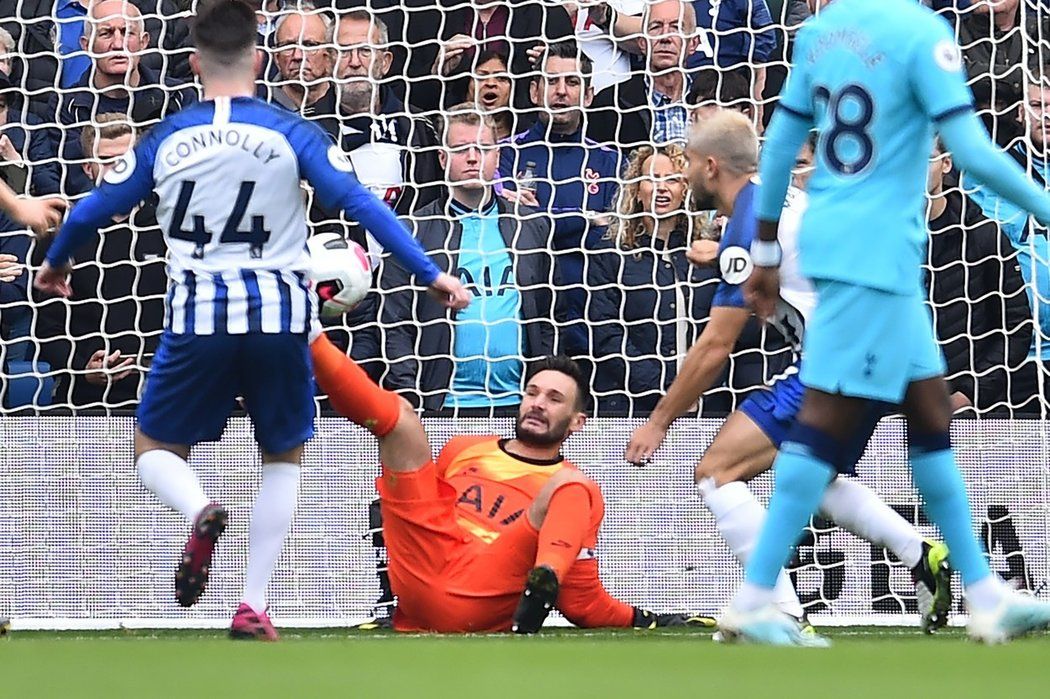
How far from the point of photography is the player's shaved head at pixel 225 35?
587 cm

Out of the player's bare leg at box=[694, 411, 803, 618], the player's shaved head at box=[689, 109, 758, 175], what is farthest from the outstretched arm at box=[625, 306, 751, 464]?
the player's shaved head at box=[689, 109, 758, 175]

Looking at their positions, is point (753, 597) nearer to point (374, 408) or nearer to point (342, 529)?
point (374, 408)

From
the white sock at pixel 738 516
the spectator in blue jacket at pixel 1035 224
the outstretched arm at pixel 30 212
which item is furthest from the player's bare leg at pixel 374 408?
the spectator in blue jacket at pixel 1035 224

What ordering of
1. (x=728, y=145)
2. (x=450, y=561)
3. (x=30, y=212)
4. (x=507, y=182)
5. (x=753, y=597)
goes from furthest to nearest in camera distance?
(x=507, y=182) → (x=450, y=561) → (x=728, y=145) → (x=30, y=212) → (x=753, y=597)

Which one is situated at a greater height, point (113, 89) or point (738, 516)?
point (113, 89)

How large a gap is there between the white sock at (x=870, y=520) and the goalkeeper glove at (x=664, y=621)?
822mm

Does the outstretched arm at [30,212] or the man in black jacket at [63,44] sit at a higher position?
the man in black jacket at [63,44]

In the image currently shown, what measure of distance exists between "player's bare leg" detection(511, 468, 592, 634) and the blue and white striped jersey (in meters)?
1.13

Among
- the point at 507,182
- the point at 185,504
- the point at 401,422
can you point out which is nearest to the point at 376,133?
the point at 507,182

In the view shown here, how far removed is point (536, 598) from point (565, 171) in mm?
2687

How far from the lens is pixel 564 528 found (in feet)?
21.7

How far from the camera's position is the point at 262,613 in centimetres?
611

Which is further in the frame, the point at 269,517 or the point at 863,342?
the point at 269,517

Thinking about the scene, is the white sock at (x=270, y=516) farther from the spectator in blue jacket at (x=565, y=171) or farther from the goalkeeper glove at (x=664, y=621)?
the spectator in blue jacket at (x=565, y=171)
